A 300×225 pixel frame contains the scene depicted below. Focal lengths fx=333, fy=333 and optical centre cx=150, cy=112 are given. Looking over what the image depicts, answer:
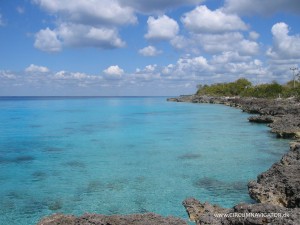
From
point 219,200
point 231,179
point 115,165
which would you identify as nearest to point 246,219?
point 219,200

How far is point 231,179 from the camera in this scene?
1725 cm

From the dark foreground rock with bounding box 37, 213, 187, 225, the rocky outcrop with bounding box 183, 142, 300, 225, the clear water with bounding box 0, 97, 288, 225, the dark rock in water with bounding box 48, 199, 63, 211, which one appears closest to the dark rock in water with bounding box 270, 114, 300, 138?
the clear water with bounding box 0, 97, 288, 225

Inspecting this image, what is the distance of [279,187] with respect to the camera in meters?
12.1

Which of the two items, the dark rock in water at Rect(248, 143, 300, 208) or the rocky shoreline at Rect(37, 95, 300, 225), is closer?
the rocky shoreline at Rect(37, 95, 300, 225)

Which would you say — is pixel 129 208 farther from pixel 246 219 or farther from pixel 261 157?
pixel 261 157

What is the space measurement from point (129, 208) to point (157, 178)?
4.69 m

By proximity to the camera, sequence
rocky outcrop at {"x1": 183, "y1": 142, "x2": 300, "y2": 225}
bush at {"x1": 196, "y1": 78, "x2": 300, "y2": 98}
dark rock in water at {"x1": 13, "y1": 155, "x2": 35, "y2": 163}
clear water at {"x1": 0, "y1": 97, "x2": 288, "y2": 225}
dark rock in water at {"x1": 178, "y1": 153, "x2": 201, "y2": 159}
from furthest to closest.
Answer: bush at {"x1": 196, "y1": 78, "x2": 300, "y2": 98}, dark rock in water at {"x1": 178, "y1": 153, "x2": 201, "y2": 159}, dark rock in water at {"x1": 13, "y1": 155, "x2": 35, "y2": 163}, clear water at {"x1": 0, "y1": 97, "x2": 288, "y2": 225}, rocky outcrop at {"x1": 183, "y1": 142, "x2": 300, "y2": 225}

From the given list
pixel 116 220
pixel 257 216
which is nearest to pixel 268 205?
pixel 257 216

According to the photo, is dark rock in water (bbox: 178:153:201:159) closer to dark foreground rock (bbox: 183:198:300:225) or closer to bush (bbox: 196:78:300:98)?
dark foreground rock (bbox: 183:198:300:225)

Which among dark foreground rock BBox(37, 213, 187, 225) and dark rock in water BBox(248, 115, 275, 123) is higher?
dark foreground rock BBox(37, 213, 187, 225)

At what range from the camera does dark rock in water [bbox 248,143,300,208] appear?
1144cm

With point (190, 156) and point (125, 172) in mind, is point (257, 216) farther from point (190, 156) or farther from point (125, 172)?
point (190, 156)

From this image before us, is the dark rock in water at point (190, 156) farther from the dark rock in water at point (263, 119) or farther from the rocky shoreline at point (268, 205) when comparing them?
the dark rock in water at point (263, 119)

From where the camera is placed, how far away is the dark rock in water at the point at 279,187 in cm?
1144
